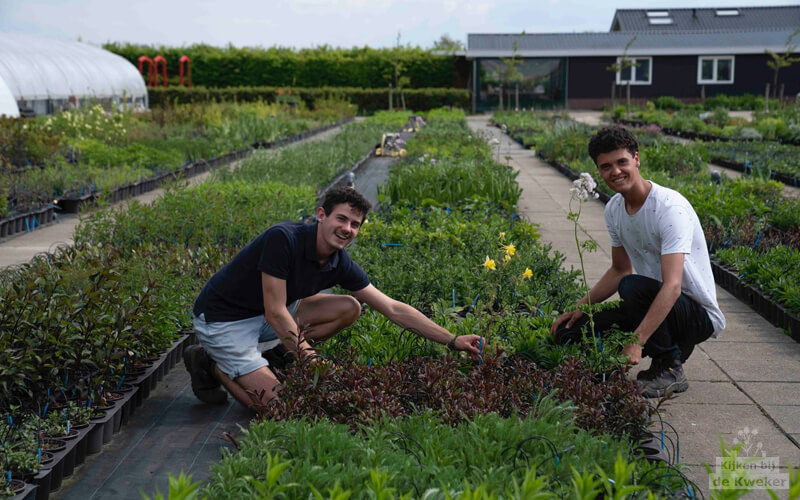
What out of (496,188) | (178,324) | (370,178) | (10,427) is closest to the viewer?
(10,427)

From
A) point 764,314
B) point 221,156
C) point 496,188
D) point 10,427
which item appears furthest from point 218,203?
point 221,156

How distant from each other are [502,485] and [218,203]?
5.43 m

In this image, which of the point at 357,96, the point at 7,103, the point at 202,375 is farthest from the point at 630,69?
the point at 202,375

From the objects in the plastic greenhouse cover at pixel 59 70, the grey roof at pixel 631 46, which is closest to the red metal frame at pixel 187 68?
the plastic greenhouse cover at pixel 59 70

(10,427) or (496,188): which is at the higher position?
(496,188)

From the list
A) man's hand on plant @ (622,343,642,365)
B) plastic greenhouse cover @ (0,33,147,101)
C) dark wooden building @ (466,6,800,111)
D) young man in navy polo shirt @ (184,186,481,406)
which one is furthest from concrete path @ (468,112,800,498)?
dark wooden building @ (466,6,800,111)

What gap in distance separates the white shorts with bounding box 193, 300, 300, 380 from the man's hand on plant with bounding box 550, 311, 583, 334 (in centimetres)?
150

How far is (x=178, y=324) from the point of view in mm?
5023

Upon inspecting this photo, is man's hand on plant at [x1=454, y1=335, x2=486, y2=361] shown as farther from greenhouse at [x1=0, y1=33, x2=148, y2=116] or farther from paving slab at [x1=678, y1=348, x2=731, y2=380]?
greenhouse at [x1=0, y1=33, x2=148, y2=116]

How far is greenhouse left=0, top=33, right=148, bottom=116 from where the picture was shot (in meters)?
21.0

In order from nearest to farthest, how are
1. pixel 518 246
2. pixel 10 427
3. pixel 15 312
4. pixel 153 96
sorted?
pixel 10 427 → pixel 15 312 → pixel 518 246 → pixel 153 96

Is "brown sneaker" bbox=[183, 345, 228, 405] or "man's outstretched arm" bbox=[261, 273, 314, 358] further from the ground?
"man's outstretched arm" bbox=[261, 273, 314, 358]

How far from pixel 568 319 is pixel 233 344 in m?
1.72

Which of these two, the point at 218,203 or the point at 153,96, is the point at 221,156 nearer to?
the point at 218,203
